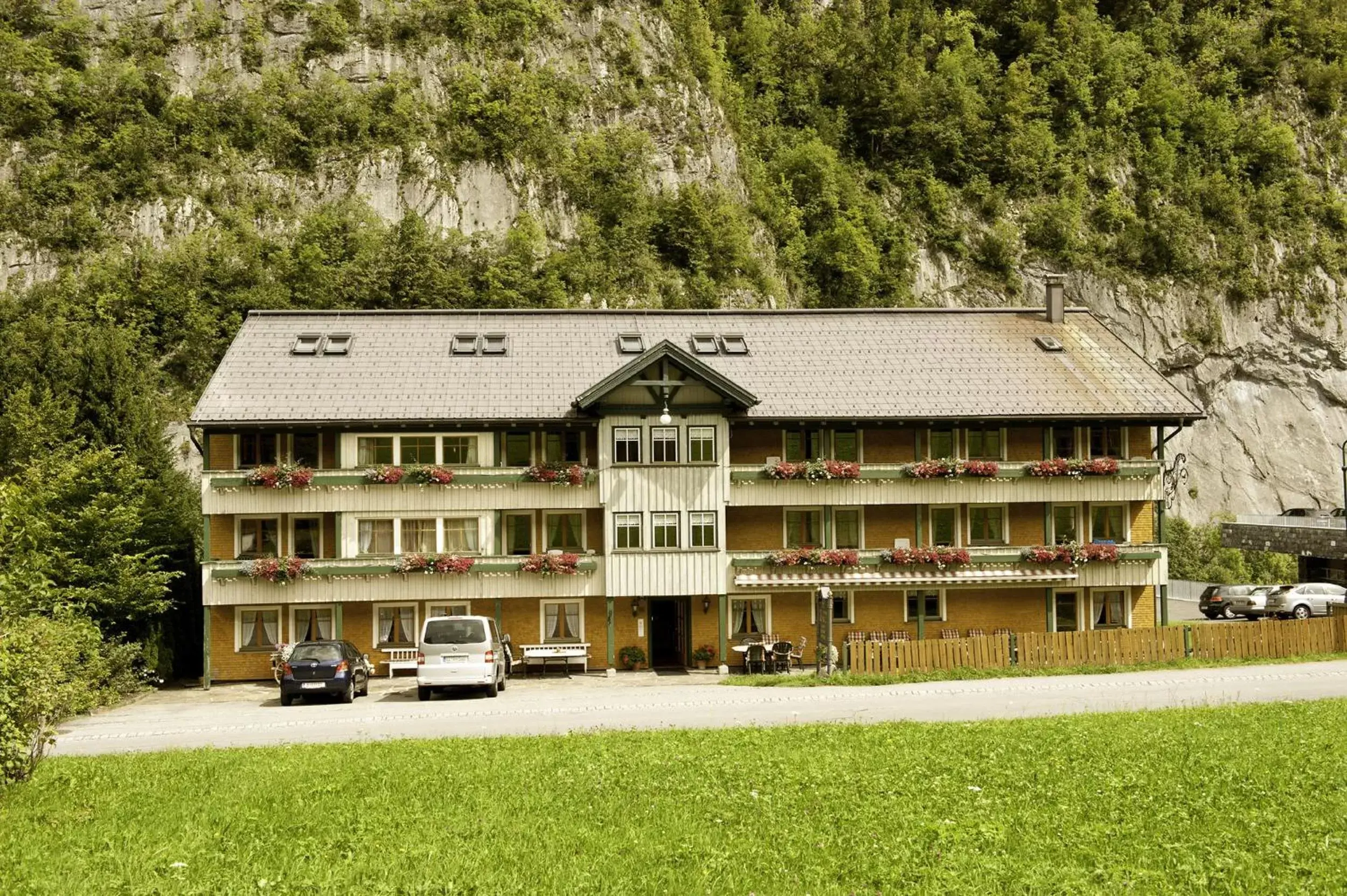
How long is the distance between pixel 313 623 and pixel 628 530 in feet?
32.0

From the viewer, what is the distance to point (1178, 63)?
92.7m

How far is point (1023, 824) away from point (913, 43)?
3575 inches

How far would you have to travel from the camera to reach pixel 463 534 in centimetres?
3644

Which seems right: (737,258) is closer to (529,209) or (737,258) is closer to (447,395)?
(529,209)

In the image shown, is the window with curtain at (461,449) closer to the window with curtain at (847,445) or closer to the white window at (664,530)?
the white window at (664,530)

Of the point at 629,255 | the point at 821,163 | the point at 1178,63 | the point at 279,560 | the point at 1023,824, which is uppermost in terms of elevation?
the point at 1178,63

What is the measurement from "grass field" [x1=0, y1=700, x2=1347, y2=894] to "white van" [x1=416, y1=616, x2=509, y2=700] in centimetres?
969

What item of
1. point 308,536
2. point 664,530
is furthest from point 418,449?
point 664,530

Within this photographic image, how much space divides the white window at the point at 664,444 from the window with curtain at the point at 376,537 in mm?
8012

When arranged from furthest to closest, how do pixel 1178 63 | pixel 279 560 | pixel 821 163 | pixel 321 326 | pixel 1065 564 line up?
1. pixel 1178 63
2. pixel 821 163
3. pixel 321 326
4. pixel 1065 564
5. pixel 279 560

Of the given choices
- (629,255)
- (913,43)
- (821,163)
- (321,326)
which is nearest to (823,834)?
(321,326)

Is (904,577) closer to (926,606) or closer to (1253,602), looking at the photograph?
(926,606)

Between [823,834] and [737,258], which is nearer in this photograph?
[823,834]

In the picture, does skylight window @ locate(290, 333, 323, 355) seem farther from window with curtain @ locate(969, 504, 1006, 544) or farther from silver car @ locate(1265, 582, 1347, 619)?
silver car @ locate(1265, 582, 1347, 619)
